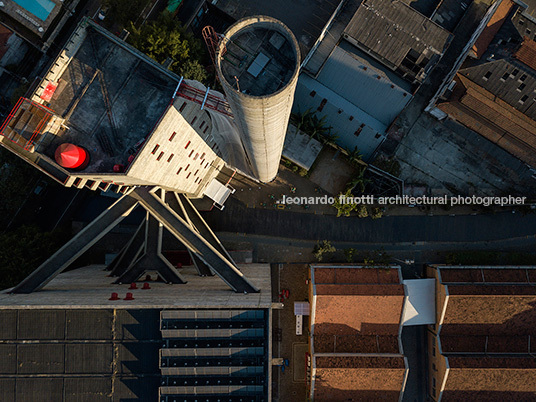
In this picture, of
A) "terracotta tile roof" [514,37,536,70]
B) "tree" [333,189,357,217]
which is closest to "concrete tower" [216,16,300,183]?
"tree" [333,189,357,217]

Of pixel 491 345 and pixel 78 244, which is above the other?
pixel 78 244

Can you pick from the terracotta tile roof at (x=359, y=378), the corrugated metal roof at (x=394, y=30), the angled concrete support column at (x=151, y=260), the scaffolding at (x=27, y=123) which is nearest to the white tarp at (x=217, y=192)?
the angled concrete support column at (x=151, y=260)

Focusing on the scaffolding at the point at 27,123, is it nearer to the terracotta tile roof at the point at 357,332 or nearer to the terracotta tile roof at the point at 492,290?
the terracotta tile roof at the point at 357,332

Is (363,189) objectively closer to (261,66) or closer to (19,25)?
(261,66)

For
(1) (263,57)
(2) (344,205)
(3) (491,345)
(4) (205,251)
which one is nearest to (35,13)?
(4) (205,251)

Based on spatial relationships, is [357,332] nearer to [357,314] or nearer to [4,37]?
[357,314]

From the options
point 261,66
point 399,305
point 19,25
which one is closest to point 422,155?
point 399,305
